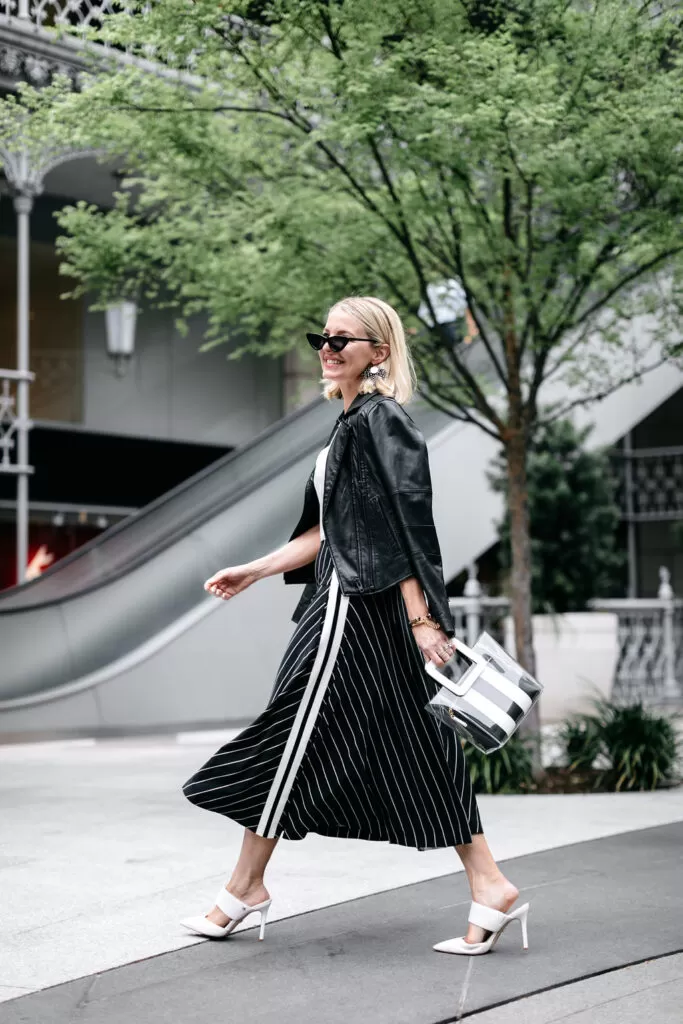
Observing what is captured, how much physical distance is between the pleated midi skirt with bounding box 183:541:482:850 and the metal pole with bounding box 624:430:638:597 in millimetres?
14348

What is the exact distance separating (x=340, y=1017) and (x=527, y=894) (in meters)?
1.68

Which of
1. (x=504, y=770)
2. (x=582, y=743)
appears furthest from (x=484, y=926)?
(x=582, y=743)

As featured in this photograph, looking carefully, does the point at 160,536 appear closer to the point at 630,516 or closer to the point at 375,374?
the point at 630,516

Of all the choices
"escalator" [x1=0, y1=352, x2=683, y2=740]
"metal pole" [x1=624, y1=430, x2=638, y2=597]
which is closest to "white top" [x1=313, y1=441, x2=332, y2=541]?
"escalator" [x1=0, y1=352, x2=683, y2=740]

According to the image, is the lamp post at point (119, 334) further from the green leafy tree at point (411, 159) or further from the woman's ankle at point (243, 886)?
the woman's ankle at point (243, 886)

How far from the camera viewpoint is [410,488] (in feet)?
12.3

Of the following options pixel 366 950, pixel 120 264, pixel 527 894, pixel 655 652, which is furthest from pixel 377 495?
pixel 655 652

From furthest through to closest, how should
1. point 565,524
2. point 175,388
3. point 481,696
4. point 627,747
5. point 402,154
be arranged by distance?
1. point 175,388
2. point 565,524
3. point 627,747
4. point 402,154
5. point 481,696

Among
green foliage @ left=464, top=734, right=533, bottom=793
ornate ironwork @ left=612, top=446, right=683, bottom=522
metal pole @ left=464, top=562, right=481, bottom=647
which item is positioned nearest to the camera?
green foliage @ left=464, top=734, right=533, bottom=793

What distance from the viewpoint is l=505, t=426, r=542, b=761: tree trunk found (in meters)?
7.94

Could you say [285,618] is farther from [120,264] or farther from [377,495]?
[377,495]

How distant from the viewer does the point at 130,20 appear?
6.59 m

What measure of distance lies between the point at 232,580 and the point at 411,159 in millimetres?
3665

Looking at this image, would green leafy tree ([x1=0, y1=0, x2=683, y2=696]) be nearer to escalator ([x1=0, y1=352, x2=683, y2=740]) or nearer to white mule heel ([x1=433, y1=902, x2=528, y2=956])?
escalator ([x1=0, y1=352, x2=683, y2=740])
